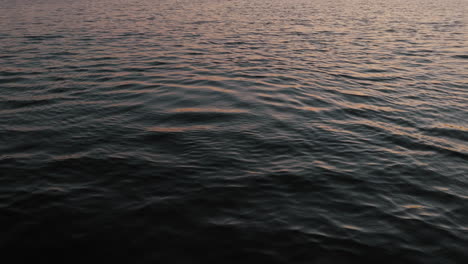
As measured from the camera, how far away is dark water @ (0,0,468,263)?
4824 mm

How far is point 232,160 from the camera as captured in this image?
7.18 meters

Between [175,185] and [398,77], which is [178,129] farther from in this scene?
[398,77]

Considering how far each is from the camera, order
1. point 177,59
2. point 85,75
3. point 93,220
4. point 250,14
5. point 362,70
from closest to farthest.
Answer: point 93,220
point 85,75
point 362,70
point 177,59
point 250,14

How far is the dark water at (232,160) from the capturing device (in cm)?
482

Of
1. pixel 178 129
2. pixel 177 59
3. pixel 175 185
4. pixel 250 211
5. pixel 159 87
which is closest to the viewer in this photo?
pixel 250 211

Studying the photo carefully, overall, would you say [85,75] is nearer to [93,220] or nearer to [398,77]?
[93,220]

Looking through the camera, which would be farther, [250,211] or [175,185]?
[175,185]

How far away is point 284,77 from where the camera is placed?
14.1 metres

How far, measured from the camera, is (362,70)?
1533cm

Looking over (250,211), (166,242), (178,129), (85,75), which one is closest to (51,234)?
(166,242)

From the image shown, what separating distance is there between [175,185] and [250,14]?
34.0m

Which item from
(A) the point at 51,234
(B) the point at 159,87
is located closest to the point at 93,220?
(A) the point at 51,234

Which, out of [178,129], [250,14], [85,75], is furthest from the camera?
[250,14]

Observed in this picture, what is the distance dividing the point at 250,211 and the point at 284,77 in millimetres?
9413
